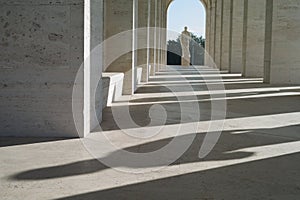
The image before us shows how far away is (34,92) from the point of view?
532 centimetres

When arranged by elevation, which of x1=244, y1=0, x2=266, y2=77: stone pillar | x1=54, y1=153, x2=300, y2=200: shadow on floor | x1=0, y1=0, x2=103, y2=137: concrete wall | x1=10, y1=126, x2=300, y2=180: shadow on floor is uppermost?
x1=244, y1=0, x2=266, y2=77: stone pillar

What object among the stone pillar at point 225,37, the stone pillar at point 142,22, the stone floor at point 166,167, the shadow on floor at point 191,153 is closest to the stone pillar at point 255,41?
the stone pillar at point 142,22

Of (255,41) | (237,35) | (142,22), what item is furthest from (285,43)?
(237,35)

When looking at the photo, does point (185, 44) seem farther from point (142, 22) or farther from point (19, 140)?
point (19, 140)

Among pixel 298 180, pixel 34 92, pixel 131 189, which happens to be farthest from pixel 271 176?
pixel 34 92

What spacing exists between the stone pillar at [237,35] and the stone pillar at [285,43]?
373 inches

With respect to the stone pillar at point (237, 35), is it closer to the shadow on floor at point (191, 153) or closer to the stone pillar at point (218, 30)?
the stone pillar at point (218, 30)

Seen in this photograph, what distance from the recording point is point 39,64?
5.30 m

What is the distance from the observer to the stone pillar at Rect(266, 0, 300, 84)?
584 inches

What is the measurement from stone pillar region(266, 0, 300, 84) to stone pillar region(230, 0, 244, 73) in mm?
9477

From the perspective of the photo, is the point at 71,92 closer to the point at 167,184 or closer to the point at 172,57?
the point at 167,184

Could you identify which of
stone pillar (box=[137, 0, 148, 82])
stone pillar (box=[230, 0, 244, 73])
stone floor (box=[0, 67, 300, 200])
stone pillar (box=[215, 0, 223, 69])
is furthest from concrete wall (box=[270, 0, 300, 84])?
stone pillar (box=[215, 0, 223, 69])

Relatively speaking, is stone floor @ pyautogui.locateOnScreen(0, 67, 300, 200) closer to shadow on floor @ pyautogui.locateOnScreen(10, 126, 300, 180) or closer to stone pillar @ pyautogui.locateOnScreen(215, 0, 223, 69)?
shadow on floor @ pyautogui.locateOnScreen(10, 126, 300, 180)

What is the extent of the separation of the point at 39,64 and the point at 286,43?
11858 mm
